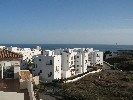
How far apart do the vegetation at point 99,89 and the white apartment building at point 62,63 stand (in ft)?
17.3

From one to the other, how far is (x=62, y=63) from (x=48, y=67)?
30.7ft

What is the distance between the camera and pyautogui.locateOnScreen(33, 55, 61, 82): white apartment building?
58375mm

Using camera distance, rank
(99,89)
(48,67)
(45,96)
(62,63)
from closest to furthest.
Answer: (45,96) < (99,89) < (48,67) < (62,63)

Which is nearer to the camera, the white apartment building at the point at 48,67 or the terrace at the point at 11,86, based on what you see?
the terrace at the point at 11,86

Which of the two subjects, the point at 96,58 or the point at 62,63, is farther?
the point at 96,58

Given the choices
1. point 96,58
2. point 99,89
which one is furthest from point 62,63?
point 96,58

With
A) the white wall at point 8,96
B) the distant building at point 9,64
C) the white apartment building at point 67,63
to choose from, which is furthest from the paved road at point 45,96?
the white wall at point 8,96

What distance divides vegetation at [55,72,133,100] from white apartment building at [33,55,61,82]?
4.95 m

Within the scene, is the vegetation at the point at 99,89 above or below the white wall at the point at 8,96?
below

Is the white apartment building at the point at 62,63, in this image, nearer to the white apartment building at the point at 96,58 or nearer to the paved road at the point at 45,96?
the white apartment building at the point at 96,58

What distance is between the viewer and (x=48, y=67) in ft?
193

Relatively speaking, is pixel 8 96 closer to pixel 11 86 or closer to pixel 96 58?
pixel 11 86

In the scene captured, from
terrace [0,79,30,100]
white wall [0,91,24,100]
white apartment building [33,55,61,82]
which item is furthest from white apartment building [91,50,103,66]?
white wall [0,91,24,100]

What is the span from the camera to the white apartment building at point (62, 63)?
58.7m
